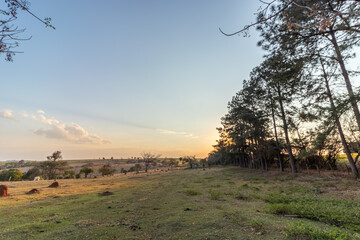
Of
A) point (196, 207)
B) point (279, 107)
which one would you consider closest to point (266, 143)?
point (279, 107)

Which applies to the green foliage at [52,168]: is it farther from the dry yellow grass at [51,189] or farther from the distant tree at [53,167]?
the dry yellow grass at [51,189]

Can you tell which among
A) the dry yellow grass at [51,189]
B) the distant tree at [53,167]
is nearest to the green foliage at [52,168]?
the distant tree at [53,167]

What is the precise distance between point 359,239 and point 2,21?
8605 millimetres

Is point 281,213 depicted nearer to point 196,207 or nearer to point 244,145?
point 196,207

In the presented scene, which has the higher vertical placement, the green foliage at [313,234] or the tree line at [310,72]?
the tree line at [310,72]

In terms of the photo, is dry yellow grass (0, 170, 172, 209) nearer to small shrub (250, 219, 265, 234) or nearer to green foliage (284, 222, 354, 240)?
small shrub (250, 219, 265, 234)

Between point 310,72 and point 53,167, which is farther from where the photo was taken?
point 53,167

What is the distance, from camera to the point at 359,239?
336 centimetres

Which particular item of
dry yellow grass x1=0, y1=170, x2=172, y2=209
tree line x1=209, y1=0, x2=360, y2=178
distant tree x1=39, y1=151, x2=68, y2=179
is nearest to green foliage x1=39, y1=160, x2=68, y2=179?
distant tree x1=39, y1=151, x2=68, y2=179

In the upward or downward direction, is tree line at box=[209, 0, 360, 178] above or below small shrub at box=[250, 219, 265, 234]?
above

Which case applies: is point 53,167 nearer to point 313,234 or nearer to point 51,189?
point 51,189

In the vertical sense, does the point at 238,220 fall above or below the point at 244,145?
below

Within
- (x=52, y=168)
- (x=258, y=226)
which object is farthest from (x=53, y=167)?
(x=258, y=226)

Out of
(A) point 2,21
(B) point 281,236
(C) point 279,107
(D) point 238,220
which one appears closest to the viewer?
(A) point 2,21
